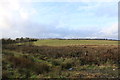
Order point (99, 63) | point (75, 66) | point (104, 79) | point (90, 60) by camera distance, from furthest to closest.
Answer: point (90, 60)
point (99, 63)
point (75, 66)
point (104, 79)

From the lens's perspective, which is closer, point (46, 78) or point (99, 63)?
point (46, 78)

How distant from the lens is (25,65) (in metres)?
13.1

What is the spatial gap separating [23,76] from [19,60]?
317 cm

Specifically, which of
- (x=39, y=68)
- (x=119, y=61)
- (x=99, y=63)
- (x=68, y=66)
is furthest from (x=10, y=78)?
(x=119, y=61)

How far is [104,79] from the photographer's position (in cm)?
996

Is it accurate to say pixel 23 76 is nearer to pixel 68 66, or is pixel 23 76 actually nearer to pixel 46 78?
pixel 46 78

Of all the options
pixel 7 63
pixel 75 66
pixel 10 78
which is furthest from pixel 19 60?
pixel 75 66

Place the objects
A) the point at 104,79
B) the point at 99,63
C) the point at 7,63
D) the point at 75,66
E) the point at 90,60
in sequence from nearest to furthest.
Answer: the point at 104,79
the point at 7,63
the point at 75,66
the point at 99,63
the point at 90,60

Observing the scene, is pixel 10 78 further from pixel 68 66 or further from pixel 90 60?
pixel 90 60

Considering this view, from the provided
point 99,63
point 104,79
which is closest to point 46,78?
point 104,79

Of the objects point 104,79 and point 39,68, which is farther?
point 39,68

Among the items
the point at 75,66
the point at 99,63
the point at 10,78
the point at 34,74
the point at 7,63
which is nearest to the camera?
the point at 10,78

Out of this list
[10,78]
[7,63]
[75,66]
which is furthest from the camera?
[75,66]

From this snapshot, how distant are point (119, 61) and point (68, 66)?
17.2ft
